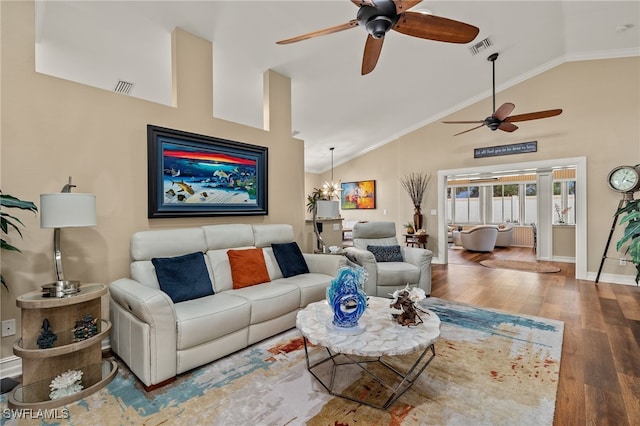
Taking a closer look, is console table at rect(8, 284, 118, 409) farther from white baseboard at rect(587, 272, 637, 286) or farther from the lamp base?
white baseboard at rect(587, 272, 637, 286)

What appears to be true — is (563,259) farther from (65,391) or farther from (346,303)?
(65,391)

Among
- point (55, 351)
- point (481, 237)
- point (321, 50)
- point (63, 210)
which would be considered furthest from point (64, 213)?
point (481, 237)

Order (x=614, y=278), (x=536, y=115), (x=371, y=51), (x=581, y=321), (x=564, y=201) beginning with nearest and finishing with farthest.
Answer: (x=371, y=51) < (x=581, y=321) < (x=536, y=115) < (x=614, y=278) < (x=564, y=201)

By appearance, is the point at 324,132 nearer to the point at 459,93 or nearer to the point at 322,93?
the point at 322,93

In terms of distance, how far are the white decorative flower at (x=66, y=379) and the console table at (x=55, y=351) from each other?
0.06 m

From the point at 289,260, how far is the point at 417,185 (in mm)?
4694

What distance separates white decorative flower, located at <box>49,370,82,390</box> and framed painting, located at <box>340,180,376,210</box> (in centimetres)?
722

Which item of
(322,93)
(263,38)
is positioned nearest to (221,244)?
(263,38)

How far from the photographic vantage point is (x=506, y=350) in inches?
98.4

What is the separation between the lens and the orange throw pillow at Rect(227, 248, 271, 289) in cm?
290

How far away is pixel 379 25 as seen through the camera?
1.85 meters

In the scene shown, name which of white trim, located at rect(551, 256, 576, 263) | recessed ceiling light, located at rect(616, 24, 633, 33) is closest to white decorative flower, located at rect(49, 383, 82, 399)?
recessed ceiling light, located at rect(616, 24, 633, 33)

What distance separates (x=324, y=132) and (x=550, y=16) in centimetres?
408

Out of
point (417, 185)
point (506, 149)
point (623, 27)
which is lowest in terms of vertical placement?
point (417, 185)
